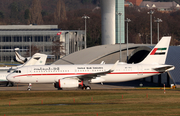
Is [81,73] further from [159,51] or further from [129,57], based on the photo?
[129,57]

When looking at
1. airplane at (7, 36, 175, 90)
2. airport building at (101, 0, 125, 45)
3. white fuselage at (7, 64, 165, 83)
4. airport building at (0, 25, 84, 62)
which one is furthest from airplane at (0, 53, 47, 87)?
airport building at (0, 25, 84, 62)

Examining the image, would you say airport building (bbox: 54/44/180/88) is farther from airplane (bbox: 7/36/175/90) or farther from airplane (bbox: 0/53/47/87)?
airplane (bbox: 0/53/47/87)

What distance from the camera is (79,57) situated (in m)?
78.5

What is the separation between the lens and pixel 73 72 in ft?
151

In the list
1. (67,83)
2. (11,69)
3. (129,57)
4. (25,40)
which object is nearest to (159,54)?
(67,83)

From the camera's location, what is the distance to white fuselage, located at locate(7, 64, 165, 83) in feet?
151

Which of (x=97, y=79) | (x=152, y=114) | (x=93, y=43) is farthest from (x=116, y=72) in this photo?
(x=93, y=43)

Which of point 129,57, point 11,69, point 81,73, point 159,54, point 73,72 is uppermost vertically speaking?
point 159,54

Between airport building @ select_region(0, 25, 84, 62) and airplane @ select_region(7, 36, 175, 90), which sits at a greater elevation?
airport building @ select_region(0, 25, 84, 62)

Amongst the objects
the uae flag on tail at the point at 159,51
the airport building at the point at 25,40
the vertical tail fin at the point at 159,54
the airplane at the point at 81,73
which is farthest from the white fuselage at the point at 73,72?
the airport building at the point at 25,40

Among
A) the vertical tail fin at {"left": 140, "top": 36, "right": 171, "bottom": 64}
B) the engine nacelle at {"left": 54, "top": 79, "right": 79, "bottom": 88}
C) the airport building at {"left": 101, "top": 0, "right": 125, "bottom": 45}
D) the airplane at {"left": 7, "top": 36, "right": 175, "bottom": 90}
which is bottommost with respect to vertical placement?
the engine nacelle at {"left": 54, "top": 79, "right": 79, "bottom": 88}

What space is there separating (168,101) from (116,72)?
14.6 m

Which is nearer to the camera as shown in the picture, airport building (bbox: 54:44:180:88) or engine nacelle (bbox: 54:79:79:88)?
engine nacelle (bbox: 54:79:79:88)

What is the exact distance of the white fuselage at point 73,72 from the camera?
45.9 m
